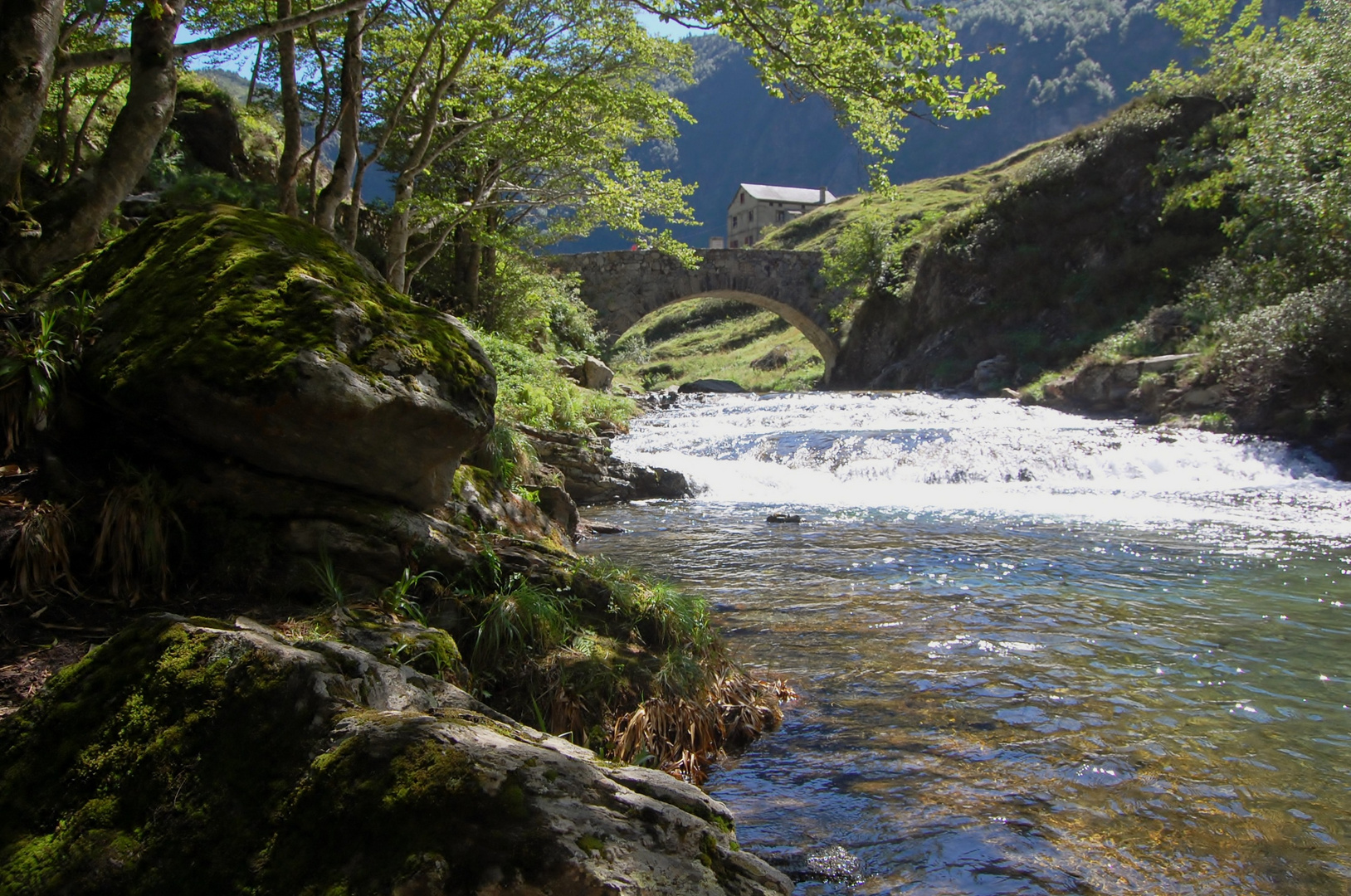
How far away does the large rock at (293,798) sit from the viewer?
6.43ft

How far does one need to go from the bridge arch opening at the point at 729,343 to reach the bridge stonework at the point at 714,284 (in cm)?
13

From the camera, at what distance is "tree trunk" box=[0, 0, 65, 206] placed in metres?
4.63

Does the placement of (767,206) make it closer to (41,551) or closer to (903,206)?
(903,206)

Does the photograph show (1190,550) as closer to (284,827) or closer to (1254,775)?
(1254,775)

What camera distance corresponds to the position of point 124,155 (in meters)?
5.37

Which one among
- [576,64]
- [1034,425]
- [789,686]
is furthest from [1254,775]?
[1034,425]

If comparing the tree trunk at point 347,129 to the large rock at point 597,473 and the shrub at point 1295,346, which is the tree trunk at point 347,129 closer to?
the large rock at point 597,473

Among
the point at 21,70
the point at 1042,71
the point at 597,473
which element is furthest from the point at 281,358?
the point at 1042,71

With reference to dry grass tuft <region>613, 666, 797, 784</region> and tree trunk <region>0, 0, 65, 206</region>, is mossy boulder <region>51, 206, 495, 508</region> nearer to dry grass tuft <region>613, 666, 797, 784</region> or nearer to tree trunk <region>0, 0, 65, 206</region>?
tree trunk <region>0, 0, 65, 206</region>

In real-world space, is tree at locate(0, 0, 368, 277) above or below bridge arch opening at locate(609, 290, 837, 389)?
below

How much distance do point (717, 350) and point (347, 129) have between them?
5228cm

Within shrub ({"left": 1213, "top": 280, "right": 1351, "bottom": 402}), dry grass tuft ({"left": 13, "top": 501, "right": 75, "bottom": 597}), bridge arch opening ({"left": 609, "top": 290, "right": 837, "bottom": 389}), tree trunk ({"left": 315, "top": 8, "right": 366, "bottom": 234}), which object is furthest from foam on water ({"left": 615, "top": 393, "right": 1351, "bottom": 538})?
bridge arch opening ({"left": 609, "top": 290, "right": 837, "bottom": 389})

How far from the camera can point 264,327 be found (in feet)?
13.0

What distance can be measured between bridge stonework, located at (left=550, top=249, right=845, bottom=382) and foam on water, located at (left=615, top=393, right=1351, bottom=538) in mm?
21382
